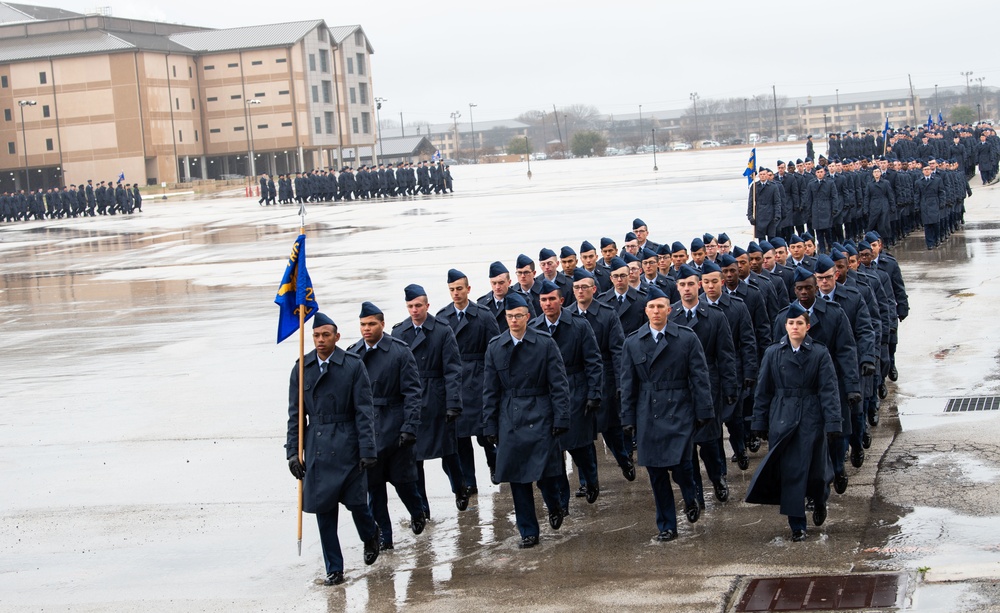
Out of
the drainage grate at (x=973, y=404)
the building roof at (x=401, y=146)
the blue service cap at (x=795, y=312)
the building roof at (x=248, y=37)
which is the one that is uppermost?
the building roof at (x=248, y=37)

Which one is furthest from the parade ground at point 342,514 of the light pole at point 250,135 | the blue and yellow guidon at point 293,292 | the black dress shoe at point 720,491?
the light pole at point 250,135

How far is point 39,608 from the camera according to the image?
25.0 ft

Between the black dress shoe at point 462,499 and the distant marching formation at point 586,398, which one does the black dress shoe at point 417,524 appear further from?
the black dress shoe at point 462,499

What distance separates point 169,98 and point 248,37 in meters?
9.31

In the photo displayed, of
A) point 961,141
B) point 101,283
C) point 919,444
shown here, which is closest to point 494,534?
point 919,444

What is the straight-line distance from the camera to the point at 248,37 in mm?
100375

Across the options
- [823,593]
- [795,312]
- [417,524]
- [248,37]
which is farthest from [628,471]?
[248,37]

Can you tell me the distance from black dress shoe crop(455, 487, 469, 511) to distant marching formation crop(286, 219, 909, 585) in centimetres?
2

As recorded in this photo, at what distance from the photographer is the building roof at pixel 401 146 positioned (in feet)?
430

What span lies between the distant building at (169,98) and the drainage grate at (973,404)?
85.7 m

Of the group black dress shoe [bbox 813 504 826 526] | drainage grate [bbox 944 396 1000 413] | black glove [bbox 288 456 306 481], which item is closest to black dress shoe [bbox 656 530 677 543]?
black dress shoe [bbox 813 504 826 526]

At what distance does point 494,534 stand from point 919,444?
3.80 m

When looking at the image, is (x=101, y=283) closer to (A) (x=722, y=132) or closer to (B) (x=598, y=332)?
(B) (x=598, y=332)

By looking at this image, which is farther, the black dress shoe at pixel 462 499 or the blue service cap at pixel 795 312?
the black dress shoe at pixel 462 499
